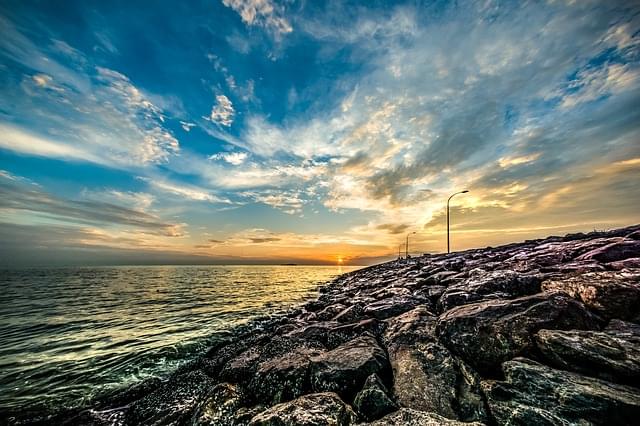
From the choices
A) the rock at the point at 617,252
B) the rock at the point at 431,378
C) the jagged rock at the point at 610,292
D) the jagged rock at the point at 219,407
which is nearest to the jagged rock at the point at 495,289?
the jagged rock at the point at 610,292

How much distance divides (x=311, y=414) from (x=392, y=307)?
618 centimetres

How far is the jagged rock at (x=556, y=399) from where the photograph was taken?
10.6 ft

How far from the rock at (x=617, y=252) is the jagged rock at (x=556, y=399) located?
9395 millimetres

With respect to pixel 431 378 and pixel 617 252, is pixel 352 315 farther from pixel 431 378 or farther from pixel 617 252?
pixel 617 252

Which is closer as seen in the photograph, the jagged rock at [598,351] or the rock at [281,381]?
the jagged rock at [598,351]

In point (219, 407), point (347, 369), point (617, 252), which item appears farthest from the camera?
point (617, 252)

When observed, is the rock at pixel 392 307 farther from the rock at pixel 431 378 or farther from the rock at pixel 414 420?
the rock at pixel 414 420

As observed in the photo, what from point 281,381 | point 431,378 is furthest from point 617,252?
point 281,381

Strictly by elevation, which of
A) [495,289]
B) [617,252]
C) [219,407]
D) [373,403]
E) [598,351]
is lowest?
[219,407]

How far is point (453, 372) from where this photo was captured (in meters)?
5.01

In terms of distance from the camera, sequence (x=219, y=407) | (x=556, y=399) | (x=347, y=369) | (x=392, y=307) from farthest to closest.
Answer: (x=392, y=307)
(x=347, y=369)
(x=219, y=407)
(x=556, y=399)

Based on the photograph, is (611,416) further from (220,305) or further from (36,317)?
(36,317)

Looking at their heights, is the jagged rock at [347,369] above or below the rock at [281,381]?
above

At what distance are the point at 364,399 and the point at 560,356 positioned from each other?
3498 millimetres
